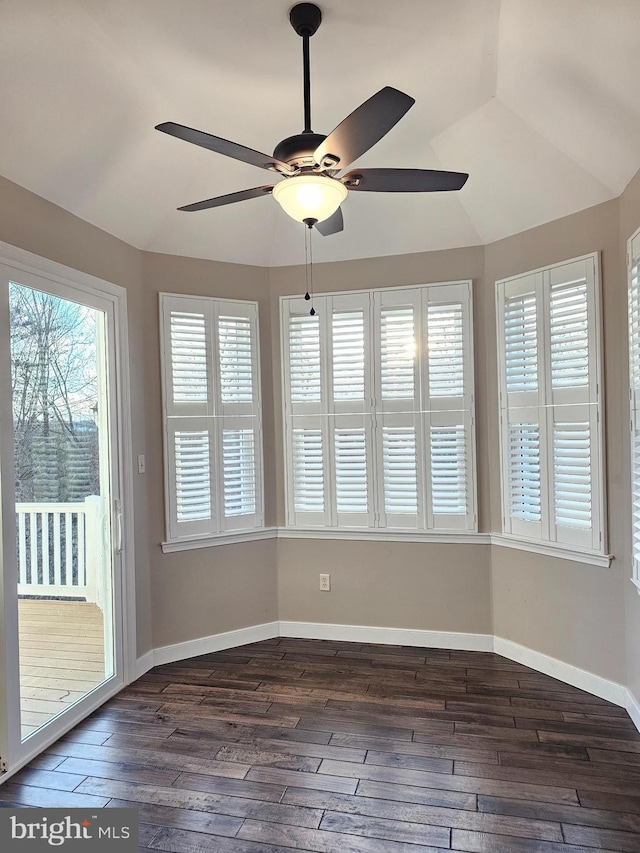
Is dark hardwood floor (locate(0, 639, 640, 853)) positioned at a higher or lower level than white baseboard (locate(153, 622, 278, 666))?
lower

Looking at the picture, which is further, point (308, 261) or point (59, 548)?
point (308, 261)

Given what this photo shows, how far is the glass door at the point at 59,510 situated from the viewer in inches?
108

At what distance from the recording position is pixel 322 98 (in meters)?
2.89

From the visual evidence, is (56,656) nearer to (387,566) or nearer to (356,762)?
(356,762)

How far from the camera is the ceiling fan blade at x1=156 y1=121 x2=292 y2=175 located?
6.17 ft

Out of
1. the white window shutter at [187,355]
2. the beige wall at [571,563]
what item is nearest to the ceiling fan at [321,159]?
the beige wall at [571,563]

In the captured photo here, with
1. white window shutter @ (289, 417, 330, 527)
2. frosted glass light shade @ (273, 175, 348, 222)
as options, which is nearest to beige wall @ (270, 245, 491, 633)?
white window shutter @ (289, 417, 330, 527)

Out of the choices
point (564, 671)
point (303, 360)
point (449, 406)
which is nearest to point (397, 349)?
point (449, 406)

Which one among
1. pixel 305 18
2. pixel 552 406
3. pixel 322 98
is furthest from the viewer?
pixel 552 406

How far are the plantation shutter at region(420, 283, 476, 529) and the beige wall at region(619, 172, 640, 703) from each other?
1009 millimetres

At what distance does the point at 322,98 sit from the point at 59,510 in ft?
8.26

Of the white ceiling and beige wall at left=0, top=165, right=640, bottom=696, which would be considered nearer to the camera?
the white ceiling

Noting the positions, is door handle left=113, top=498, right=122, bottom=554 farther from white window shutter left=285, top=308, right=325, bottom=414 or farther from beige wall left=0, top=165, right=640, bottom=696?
white window shutter left=285, top=308, right=325, bottom=414

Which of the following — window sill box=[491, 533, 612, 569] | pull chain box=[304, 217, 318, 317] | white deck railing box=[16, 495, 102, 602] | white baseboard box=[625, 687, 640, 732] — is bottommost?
white baseboard box=[625, 687, 640, 732]
